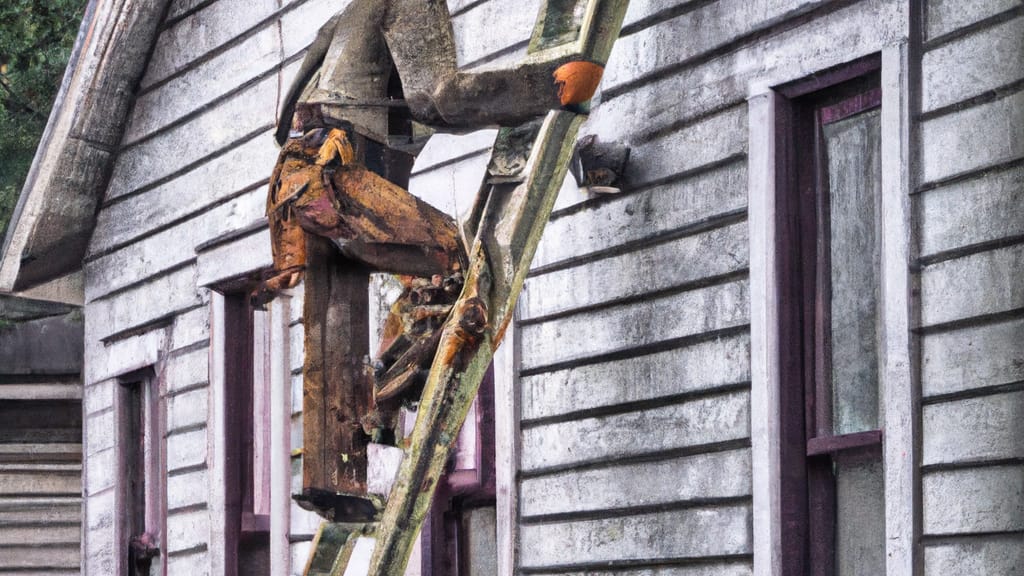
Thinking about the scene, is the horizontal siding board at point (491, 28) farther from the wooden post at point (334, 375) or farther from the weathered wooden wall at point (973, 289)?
the weathered wooden wall at point (973, 289)

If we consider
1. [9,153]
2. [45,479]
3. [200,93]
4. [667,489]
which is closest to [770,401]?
[667,489]

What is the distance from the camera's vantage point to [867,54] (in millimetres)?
6816

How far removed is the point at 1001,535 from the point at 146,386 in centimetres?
735

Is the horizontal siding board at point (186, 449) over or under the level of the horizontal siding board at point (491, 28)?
under

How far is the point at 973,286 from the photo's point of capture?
630cm

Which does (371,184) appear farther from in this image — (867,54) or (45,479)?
(45,479)

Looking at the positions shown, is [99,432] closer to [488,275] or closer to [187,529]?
[187,529]

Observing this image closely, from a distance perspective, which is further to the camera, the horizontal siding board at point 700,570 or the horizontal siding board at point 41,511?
the horizontal siding board at point 41,511

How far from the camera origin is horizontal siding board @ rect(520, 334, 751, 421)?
289 inches

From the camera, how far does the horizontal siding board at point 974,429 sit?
6117mm

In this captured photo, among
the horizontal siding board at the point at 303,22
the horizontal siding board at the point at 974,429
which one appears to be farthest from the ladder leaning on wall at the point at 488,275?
the horizontal siding board at the point at 303,22

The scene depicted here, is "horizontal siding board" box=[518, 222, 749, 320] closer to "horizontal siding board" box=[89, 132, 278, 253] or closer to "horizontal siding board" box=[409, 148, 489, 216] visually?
"horizontal siding board" box=[409, 148, 489, 216]

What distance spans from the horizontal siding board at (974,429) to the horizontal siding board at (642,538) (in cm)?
97

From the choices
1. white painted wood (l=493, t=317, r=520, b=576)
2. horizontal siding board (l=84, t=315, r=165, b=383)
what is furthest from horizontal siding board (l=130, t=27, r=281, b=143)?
white painted wood (l=493, t=317, r=520, b=576)
